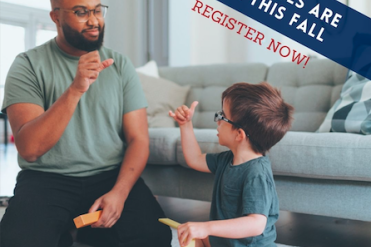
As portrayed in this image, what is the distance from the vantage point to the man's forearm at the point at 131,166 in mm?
1408

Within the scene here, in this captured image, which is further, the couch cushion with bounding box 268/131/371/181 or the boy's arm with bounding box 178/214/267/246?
the couch cushion with bounding box 268/131/371/181

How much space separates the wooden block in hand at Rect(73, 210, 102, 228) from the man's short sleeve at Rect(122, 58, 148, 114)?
44cm

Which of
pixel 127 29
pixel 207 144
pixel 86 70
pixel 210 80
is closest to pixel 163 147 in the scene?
pixel 207 144

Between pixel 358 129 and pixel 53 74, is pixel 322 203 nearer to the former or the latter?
pixel 358 129

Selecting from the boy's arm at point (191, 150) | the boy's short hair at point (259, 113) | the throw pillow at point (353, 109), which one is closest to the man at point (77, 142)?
the boy's arm at point (191, 150)

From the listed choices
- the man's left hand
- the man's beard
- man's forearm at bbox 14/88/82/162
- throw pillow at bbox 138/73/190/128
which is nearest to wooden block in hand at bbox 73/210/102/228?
the man's left hand

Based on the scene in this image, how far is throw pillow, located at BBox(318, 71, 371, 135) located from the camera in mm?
1642

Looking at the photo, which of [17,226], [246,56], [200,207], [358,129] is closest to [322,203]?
[358,129]

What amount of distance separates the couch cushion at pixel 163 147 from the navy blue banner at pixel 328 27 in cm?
90

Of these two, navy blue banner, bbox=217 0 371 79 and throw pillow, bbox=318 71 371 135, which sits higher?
navy blue banner, bbox=217 0 371 79

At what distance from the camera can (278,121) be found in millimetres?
1184

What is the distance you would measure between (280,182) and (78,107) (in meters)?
0.81

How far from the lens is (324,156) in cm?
146

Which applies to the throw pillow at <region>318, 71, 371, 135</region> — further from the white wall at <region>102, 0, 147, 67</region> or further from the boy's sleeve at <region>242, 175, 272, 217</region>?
the white wall at <region>102, 0, 147, 67</region>
